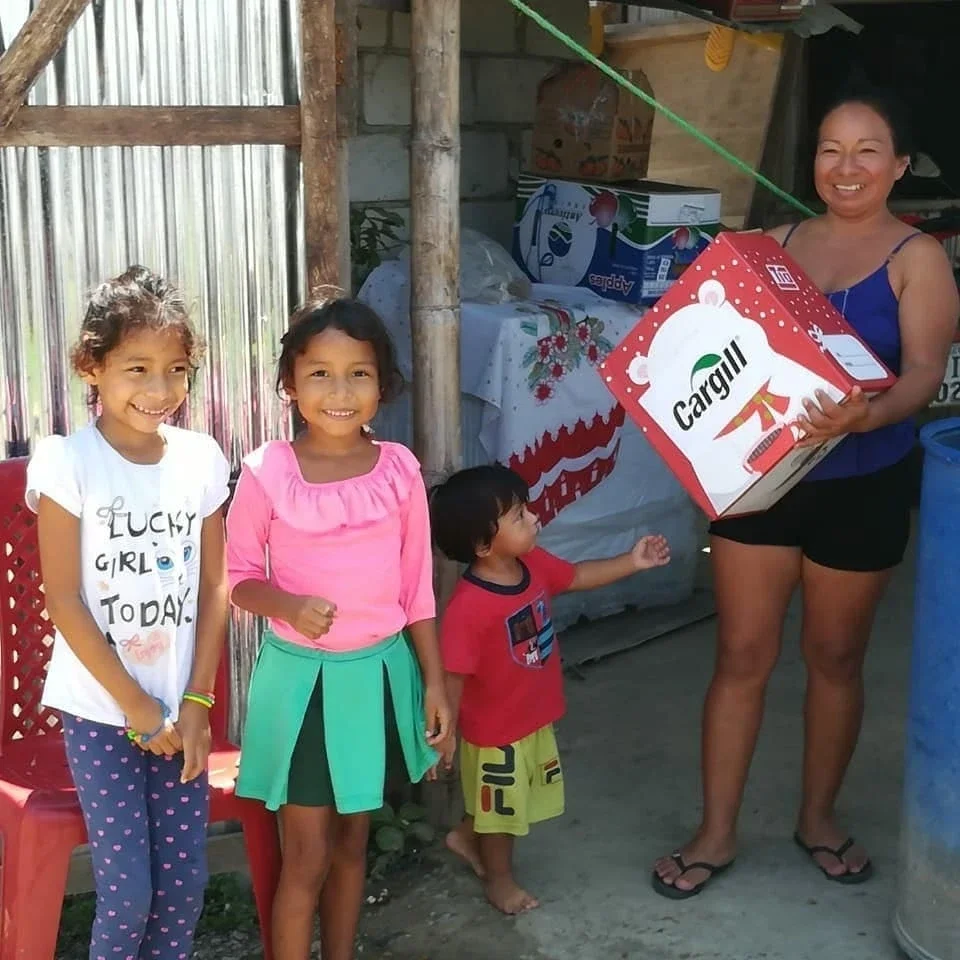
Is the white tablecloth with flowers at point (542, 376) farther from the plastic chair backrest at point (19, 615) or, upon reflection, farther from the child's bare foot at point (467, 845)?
the plastic chair backrest at point (19, 615)

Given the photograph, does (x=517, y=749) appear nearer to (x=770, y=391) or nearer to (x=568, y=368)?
(x=770, y=391)

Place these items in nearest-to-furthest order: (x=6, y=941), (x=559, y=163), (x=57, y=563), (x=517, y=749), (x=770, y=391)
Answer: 1. (x=57, y=563)
2. (x=6, y=941)
3. (x=770, y=391)
4. (x=517, y=749)
5. (x=559, y=163)

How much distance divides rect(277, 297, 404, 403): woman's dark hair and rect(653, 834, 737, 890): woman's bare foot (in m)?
1.37

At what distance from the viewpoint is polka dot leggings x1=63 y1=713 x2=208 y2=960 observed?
235 centimetres

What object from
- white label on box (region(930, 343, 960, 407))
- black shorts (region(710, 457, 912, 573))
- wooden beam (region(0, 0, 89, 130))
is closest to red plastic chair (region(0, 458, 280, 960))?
wooden beam (region(0, 0, 89, 130))

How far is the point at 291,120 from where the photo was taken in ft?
9.32

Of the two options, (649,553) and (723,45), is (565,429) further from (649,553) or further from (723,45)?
(723,45)

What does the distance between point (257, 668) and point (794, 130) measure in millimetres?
5420

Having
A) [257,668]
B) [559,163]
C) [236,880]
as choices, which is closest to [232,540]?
[257,668]

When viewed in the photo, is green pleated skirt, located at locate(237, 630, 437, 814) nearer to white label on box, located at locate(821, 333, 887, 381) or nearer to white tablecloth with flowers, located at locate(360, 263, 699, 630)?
white label on box, located at locate(821, 333, 887, 381)

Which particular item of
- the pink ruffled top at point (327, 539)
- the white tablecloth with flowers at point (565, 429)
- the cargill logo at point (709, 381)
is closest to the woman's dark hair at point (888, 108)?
the cargill logo at point (709, 381)

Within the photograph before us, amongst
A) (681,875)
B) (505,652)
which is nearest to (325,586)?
(505,652)

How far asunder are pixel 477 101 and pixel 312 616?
10.4ft

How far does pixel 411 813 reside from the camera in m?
3.40
